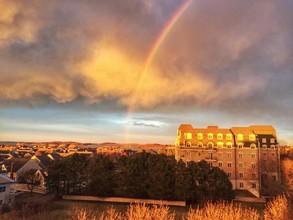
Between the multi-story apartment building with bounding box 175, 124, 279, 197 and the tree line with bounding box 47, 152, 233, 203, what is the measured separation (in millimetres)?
14293

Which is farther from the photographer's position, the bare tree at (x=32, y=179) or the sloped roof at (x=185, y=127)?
the sloped roof at (x=185, y=127)

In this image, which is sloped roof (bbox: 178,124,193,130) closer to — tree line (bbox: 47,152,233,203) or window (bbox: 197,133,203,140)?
window (bbox: 197,133,203,140)

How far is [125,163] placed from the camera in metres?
37.1

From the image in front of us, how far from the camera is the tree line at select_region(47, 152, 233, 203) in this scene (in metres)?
33.3

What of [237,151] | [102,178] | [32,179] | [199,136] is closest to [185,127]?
[199,136]

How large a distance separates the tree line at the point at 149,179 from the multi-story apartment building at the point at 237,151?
1429cm

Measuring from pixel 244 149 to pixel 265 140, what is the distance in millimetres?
4466

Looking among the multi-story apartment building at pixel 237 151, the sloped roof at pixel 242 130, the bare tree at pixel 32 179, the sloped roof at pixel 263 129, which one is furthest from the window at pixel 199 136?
the bare tree at pixel 32 179

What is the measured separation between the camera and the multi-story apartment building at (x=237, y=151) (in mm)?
47656

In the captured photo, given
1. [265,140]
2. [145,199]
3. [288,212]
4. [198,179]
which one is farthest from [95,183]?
[265,140]

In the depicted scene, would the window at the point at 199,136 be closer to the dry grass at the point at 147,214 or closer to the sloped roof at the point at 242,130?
the sloped roof at the point at 242,130

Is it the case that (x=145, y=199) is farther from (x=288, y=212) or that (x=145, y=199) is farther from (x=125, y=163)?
(x=288, y=212)

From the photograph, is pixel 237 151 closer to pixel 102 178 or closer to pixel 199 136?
pixel 199 136

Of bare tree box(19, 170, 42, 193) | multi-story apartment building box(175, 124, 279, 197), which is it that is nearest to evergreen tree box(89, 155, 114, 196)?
bare tree box(19, 170, 42, 193)
